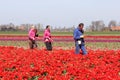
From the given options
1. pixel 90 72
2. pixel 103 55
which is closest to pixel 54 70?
pixel 90 72

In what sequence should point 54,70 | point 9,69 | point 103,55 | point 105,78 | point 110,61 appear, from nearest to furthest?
point 105,78 → point 54,70 → point 9,69 → point 110,61 → point 103,55

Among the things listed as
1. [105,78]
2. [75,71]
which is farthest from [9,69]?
[105,78]

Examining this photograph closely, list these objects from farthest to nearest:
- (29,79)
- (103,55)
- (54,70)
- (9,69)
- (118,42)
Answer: (118,42), (103,55), (9,69), (54,70), (29,79)

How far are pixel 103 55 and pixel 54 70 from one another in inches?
209

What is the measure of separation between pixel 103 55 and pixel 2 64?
5.16 meters

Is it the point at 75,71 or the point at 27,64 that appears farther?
the point at 27,64

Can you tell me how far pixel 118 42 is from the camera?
1300 inches

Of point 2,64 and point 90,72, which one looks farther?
point 2,64

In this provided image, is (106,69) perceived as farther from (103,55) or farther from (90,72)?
(103,55)

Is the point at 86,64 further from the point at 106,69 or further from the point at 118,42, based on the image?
the point at 118,42

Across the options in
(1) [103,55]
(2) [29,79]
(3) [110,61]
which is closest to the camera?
(2) [29,79]

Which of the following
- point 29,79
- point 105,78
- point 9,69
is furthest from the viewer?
point 9,69

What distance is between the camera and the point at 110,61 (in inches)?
560

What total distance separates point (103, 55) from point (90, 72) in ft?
18.3
